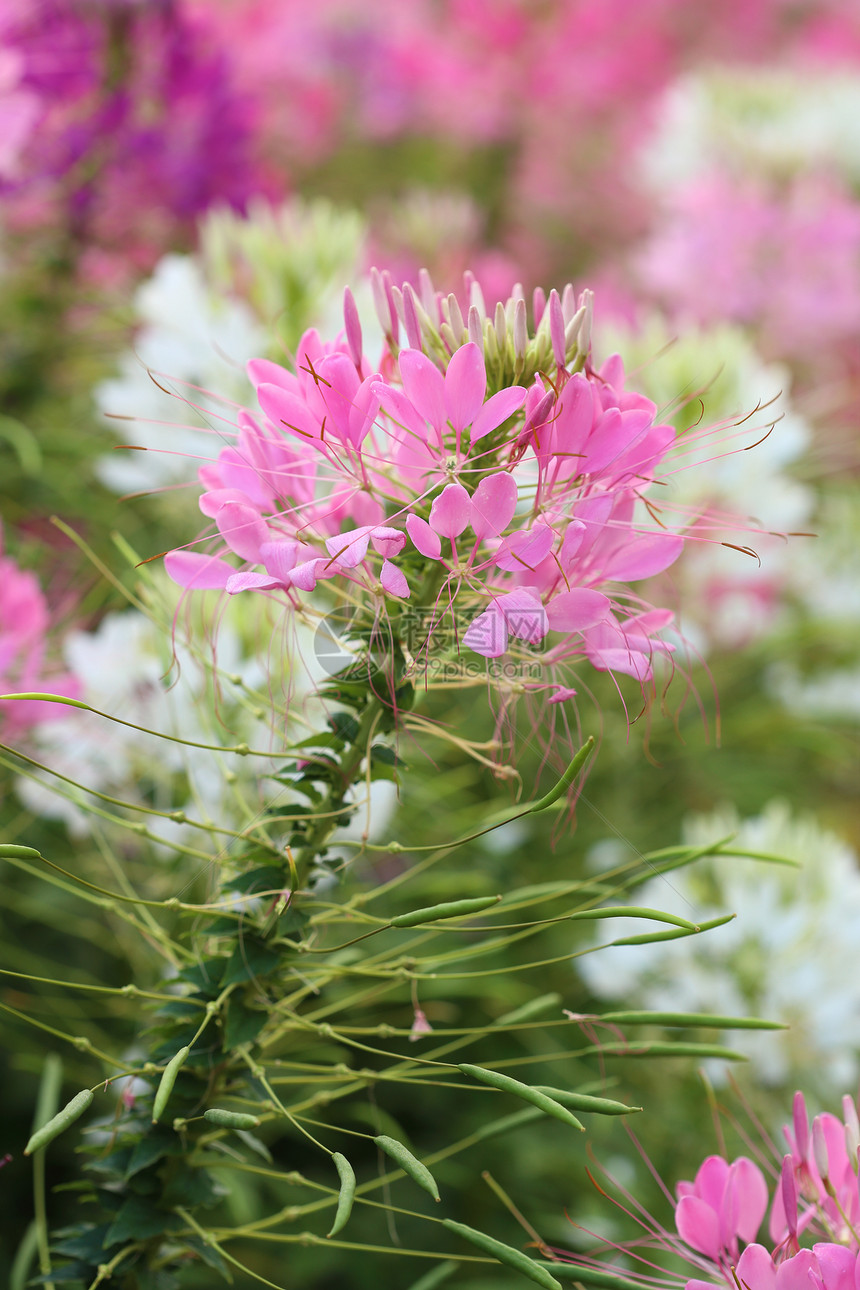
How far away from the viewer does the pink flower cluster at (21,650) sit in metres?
0.55

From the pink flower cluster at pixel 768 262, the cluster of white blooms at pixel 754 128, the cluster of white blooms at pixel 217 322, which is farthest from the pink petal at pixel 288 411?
the cluster of white blooms at pixel 754 128

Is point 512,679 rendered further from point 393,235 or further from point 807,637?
point 393,235

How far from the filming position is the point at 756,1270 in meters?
0.33

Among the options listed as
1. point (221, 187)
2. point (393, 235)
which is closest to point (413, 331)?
point (221, 187)

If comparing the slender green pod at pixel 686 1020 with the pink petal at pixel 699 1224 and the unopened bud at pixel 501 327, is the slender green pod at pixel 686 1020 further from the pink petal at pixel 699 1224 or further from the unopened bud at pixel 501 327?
the unopened bud at pixel 501 327

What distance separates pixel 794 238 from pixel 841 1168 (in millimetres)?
1240

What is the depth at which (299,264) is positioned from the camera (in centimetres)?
86

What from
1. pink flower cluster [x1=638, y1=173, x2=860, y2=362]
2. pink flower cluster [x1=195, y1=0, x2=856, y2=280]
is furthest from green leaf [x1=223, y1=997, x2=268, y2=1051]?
pink flower cluster [x1=195, y1=0, x2=856, y2=280]

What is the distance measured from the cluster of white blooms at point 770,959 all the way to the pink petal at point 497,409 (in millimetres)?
540

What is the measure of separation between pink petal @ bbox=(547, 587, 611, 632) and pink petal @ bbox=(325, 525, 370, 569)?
74mm

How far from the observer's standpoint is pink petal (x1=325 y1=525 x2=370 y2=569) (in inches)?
12.1

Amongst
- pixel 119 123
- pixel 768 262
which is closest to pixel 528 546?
pixel 119 123

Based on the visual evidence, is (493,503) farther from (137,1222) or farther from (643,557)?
(137,1222)

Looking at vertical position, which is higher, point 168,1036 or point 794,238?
point 794,238
